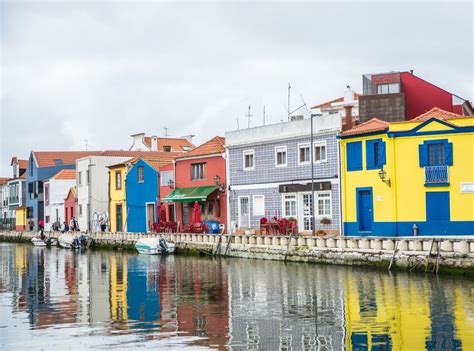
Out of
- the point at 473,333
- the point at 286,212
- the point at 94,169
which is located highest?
the point at 94,169

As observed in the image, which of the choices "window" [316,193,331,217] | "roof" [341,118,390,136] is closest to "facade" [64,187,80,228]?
"window" [316,193,331,217]

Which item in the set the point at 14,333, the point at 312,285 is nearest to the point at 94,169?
the point at 312,285

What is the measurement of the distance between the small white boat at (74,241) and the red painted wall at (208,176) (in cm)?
971

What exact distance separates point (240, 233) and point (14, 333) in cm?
2967

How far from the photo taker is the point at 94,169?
7100cm

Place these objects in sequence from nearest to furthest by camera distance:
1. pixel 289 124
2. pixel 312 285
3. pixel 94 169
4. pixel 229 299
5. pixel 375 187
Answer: pixel 229 299 < pixel 312 285 < pixel 375 187 < pixel 289 124 < pixel 94 169

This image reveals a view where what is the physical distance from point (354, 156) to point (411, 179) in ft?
13.3

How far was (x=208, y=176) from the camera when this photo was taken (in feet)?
176

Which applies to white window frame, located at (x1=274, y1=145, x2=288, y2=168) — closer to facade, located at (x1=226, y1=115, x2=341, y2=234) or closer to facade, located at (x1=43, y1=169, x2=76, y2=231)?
facade, located at (x1=226, y1=115, x2=341, y2=234)

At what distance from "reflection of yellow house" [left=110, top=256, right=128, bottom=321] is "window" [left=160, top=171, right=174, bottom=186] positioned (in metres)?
12.2

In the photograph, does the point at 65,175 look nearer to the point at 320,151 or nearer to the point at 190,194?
the point at 190,194

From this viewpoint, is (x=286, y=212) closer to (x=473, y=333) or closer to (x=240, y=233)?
(x=240, y=233)

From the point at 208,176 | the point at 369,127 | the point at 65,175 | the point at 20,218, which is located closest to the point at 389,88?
the point at 369,127

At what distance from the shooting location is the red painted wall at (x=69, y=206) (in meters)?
76.7
